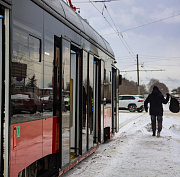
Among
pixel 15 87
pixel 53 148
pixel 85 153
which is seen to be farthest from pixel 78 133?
pixel 15 87

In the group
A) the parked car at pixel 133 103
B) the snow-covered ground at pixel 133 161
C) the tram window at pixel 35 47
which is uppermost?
the tram window at pixel 35 47

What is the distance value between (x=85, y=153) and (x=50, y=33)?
283 cm

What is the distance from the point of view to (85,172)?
5.37 metres

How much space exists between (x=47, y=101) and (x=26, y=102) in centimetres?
67

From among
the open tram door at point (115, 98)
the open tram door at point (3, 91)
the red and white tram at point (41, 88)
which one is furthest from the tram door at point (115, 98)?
the open tram door at point (3, 91)

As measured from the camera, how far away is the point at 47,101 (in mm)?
3832

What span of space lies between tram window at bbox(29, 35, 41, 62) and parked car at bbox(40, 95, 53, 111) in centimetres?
51

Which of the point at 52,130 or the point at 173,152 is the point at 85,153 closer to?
the point at 52,130

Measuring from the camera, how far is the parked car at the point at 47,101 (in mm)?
3684

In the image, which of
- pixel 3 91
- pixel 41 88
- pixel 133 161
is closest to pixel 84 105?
pixel 133 161

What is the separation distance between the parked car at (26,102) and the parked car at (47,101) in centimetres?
11

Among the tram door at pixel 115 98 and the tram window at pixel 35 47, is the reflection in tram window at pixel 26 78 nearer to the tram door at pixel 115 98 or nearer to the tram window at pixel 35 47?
the tram window at pixel 35 47

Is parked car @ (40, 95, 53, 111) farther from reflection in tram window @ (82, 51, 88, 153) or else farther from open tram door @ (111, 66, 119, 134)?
open tram door @ (111, 66, 119, 134)

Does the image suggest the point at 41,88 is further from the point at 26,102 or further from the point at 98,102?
the point at 98,102
